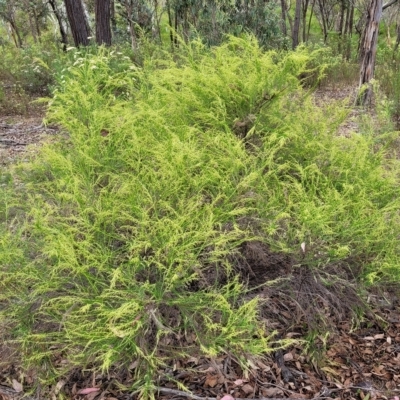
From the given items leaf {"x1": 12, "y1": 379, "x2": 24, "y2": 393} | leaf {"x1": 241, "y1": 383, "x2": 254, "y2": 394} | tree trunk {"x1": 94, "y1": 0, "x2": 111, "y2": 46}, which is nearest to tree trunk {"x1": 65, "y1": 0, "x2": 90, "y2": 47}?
tree trunk {"x1": 94, "y1": 0, "x2": 111, "y2": 46}

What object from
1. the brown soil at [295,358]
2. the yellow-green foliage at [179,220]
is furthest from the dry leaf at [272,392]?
the yellow-green foliage at [179,220]

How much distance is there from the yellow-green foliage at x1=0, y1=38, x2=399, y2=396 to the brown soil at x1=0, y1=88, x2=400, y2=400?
0.31ft

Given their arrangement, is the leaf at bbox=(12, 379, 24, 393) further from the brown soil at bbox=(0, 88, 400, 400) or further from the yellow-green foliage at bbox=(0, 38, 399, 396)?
the yellow-green foliage at bbox=(0, 38, 399, 396)

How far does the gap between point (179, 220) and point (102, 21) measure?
6.47 meters

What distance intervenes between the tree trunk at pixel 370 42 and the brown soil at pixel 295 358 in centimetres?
466

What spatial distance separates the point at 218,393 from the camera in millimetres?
1831

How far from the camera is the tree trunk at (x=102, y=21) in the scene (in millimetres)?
7117

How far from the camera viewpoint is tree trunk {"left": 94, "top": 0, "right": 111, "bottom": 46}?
23.4ft

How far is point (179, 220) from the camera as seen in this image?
72.8 inches

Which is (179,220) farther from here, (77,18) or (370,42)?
(77,18)

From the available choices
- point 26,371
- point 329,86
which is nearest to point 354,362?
point 26,371

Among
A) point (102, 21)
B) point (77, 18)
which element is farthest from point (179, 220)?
point (102, 21)

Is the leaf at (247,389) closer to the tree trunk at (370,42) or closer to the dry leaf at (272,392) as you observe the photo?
the dry leaf at (272,392)

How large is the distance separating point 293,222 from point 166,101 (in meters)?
1.19
